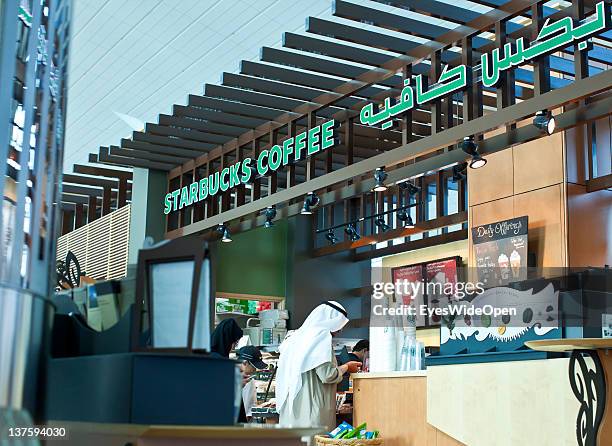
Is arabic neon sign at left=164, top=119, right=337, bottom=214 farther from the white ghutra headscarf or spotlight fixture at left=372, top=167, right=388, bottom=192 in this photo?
the white ghutra headscarf

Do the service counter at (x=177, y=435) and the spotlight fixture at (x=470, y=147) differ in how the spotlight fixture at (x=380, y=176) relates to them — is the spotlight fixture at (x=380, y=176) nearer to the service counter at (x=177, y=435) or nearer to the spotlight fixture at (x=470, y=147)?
the spotlight fixture at (x=470, y=147)

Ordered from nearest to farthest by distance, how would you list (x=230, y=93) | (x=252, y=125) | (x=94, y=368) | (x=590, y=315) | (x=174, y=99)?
(x=94, y=368) → (x=590, y=315) → (x=230, y=93) → (x=252, y=125) → (x=174, y=99)

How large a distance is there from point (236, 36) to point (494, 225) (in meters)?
3.20

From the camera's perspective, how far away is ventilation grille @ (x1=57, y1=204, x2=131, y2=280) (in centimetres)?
1156

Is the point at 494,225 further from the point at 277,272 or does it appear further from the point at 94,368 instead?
the point at 94,368

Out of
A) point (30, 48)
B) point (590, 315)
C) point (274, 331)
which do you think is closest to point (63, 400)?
point (30, 48)

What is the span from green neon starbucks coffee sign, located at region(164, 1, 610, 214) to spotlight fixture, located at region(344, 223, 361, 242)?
103 inches

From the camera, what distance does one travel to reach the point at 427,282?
1145cm

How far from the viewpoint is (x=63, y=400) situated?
238 cm

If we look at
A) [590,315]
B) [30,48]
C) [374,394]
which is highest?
[30,48]

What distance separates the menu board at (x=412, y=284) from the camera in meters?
11.5

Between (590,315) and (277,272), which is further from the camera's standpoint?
(277,272)

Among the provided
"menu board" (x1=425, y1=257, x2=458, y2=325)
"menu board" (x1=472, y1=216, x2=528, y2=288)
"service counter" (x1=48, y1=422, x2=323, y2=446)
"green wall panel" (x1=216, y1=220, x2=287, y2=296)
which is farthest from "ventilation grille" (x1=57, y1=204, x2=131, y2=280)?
"service counter" (x1=48, y1=422, x2=323, y2=446)

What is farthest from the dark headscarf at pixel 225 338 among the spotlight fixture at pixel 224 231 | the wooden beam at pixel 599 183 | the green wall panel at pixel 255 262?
the green wall panel at pixel 255 262
